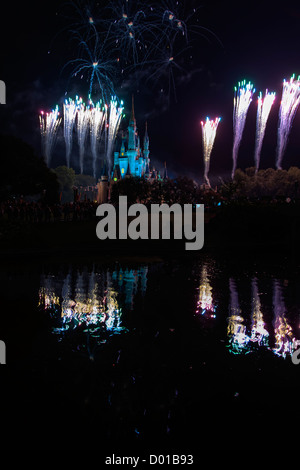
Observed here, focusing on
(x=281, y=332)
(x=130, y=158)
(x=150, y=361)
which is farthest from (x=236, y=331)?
(x=130, y=158)

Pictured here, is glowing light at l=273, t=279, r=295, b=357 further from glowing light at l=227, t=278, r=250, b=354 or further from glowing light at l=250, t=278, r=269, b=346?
glowing light at l=227, t=278, r=250, b=354

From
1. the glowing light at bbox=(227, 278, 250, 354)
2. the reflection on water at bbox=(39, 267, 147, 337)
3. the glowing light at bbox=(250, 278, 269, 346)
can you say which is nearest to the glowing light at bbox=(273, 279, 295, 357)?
the glowing light at bbox=(250, 278, 269, 346)

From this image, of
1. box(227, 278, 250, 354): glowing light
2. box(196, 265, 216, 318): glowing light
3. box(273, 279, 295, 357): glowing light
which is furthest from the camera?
box(196, 265, 216, 318): glowing light

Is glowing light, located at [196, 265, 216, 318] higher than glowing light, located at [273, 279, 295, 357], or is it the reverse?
glowing light, located at [196, 265, 216, 318]

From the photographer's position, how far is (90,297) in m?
9.98

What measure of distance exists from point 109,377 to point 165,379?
727 mm

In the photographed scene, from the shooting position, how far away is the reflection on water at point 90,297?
756 cm

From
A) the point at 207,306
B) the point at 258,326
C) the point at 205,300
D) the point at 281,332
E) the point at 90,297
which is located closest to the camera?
the point at 281,332

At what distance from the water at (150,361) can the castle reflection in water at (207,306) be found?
0.10 ft

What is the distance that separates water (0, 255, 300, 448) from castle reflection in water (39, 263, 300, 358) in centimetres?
3

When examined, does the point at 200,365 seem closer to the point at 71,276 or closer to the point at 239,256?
the point at 71,276

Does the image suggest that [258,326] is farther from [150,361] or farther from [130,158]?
[130,158]

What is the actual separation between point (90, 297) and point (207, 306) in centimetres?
302

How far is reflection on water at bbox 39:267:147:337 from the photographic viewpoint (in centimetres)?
756
